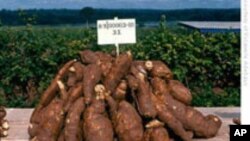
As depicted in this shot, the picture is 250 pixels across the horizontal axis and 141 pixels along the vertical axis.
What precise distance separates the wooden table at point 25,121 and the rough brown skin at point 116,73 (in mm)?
846

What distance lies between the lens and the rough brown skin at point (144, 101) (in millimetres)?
6191

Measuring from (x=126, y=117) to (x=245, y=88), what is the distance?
1.54 meters

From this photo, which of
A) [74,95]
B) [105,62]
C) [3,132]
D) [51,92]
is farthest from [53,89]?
[3,132]

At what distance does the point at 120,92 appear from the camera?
629 cm

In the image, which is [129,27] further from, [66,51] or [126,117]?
[66,51]

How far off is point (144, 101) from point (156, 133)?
259mm

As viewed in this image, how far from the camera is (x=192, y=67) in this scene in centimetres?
930

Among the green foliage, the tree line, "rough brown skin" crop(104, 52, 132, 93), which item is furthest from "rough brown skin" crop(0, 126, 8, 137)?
the tree line

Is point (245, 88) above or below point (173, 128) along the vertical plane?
above

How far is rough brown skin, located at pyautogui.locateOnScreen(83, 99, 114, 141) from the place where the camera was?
19.8 ft

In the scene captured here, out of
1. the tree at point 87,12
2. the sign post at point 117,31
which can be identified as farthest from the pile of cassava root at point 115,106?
the tree at point 87,12

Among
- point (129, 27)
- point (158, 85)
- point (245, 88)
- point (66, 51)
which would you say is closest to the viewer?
point (245, 88)

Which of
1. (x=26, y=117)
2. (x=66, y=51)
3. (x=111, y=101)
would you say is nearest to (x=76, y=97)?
(x=111, y=101)

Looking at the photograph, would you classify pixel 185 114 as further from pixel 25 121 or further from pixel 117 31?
pixel 25 121
